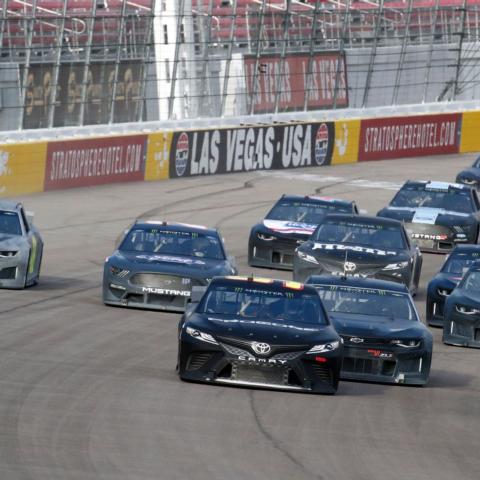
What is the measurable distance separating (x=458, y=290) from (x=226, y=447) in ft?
27.8

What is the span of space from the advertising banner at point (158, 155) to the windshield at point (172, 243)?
19282 mm

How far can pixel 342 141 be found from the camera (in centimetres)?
4847

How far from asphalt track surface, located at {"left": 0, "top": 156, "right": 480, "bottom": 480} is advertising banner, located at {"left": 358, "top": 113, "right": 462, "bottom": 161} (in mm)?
28077

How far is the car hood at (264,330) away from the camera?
14312 millimetres

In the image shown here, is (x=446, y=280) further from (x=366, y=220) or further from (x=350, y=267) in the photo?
(x=366, y=220)

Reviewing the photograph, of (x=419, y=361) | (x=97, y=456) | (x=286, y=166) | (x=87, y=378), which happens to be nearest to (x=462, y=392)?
(x=419, y=361)

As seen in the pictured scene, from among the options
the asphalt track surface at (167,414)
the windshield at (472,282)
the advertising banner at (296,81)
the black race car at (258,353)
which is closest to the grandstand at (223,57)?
the advertising banner at (296,81)

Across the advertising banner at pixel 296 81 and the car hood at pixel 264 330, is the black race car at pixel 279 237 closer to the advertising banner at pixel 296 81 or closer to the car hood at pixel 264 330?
the car hood at pixel 264 330

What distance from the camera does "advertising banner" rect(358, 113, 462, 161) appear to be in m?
49.7

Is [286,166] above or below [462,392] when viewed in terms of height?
below

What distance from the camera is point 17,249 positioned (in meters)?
Answer: 21.2

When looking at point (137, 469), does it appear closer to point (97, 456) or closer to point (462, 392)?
point (97, 456)

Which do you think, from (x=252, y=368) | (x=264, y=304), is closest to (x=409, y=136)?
(x=264, y=304)

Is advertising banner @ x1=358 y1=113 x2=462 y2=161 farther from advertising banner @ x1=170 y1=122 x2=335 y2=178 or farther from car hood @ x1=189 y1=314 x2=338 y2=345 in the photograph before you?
car hood @ x1=189 y1=314 x2=338 y2=345
